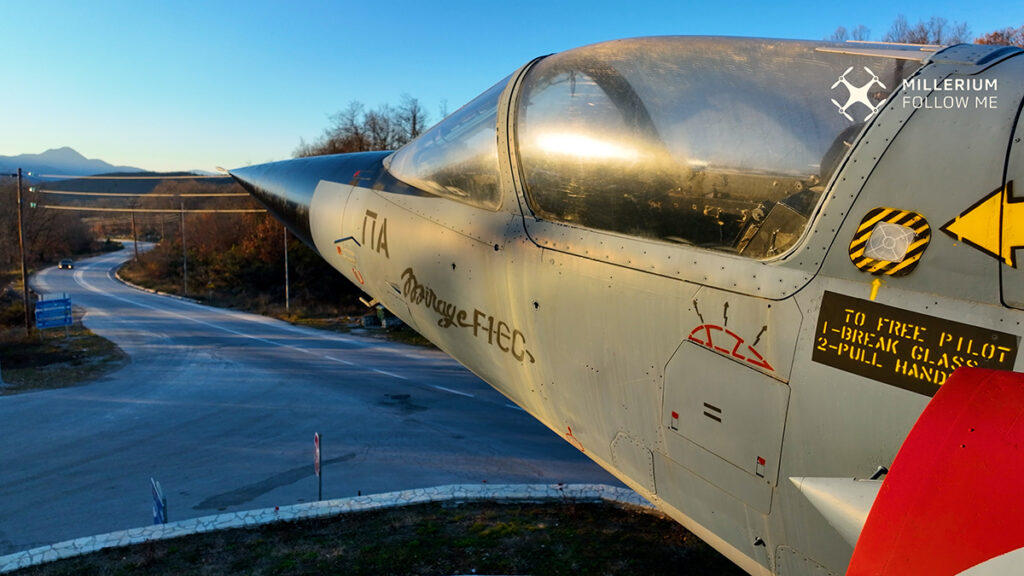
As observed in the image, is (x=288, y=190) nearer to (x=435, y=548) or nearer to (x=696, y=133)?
(x=435, y=548)

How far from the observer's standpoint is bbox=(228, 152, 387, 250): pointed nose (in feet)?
Result: 16.6

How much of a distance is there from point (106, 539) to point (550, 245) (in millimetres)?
6587

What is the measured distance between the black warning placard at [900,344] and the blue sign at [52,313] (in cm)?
2343

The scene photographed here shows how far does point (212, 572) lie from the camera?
5.87 metres

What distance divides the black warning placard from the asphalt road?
24.7 feet

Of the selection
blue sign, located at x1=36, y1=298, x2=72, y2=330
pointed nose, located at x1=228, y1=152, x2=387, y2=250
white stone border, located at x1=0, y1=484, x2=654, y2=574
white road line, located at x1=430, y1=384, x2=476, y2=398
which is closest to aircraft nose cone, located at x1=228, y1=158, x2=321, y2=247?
pointed nose, located at x1=228, y1=152, x2=387, y2=250

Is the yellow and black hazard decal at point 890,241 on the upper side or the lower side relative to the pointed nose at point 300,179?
lower

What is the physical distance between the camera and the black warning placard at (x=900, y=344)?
1.75m

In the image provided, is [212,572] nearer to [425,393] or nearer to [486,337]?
[486,337]

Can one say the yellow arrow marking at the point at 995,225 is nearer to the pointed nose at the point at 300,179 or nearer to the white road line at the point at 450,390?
the pointed nose at the point at 300,179

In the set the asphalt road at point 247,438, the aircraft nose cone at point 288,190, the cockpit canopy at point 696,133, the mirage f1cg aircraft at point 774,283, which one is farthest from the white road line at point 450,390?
the cockpit canopy at point 696,133

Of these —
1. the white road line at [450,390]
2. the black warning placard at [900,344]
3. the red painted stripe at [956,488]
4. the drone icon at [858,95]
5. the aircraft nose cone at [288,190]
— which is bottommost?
the white road line at [450,390]

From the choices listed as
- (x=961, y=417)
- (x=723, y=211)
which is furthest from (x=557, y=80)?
(x=961, y=417)

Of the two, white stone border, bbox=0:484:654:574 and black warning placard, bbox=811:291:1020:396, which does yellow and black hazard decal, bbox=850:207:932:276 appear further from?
white stone border, bbox=0:484:654:574
